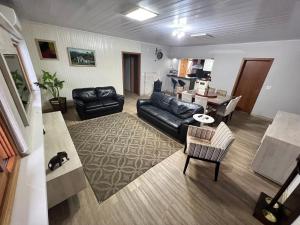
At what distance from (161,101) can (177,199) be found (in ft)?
8.86

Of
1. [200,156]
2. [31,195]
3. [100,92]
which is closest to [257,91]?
[200,156]

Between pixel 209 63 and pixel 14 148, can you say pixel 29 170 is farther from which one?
pixel 209 63

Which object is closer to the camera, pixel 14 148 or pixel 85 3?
pixel 14 148

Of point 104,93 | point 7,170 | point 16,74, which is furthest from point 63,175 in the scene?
point 104,93

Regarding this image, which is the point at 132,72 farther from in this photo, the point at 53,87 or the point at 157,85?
the point at 53,87

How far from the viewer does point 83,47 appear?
4520mm

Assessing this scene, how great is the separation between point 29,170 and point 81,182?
2.33 ft

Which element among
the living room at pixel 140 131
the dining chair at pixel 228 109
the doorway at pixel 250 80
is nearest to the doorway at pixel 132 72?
the living room at pixel 140 131

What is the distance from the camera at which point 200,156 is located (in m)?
2.05

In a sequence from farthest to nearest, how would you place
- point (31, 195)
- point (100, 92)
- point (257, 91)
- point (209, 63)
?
point (209, 63), point (257, 91), point (100, 92), point (31, 195)

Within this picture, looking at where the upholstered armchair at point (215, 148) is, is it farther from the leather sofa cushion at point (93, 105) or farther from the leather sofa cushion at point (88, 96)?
the leather sofa cushion at point (88, 96)

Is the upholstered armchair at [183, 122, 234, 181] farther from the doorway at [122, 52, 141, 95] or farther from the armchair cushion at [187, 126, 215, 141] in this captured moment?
the doorway at [122, 52, 141, 95]

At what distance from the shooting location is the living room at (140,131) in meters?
1.32

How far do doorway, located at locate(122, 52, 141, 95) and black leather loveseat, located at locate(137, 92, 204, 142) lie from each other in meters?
2.95
